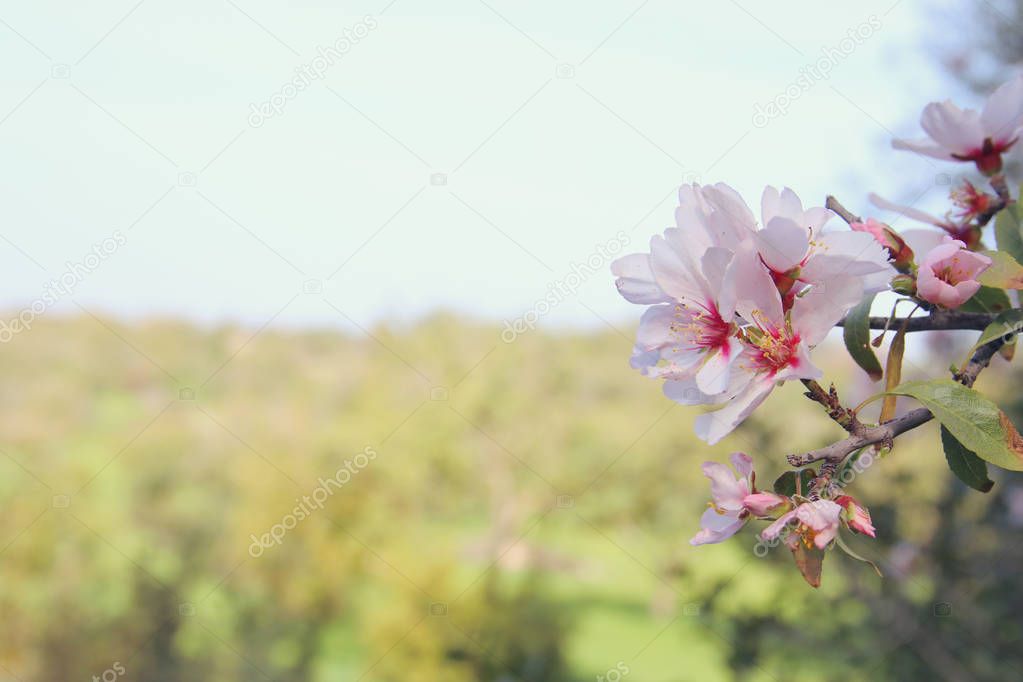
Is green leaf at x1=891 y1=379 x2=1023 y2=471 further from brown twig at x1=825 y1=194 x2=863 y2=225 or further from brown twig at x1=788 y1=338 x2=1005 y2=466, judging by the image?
brown twig at x1=825 y1=194 x2=863 y2=225

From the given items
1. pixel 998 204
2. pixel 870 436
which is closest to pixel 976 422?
pixel 870 436

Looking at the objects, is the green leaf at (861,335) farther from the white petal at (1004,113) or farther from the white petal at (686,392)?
the white petal at (1004,113)

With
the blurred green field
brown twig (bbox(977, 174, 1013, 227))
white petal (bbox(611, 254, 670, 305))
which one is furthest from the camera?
the blurred green field

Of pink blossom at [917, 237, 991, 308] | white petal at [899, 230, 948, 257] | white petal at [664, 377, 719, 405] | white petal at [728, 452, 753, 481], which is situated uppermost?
pink blossom at [917, 237, 991, 308]

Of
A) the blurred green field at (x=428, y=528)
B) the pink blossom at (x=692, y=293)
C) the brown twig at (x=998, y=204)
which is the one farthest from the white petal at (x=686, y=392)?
the blurred green field at (x=428, y=528)

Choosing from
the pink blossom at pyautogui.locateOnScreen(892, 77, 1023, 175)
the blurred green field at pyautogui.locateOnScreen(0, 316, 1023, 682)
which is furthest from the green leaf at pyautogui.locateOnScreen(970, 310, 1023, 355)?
the blurred green field at pyautogui.locateOnScreen(0, 316, 1023, 682)

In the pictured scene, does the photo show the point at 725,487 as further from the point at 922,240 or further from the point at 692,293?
the point at 922,240

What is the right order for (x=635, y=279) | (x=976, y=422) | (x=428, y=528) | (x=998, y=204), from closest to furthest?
(x=976, y=422)
(x=635, y=279)
(x=998, y=204)
(x=428, y=528)
